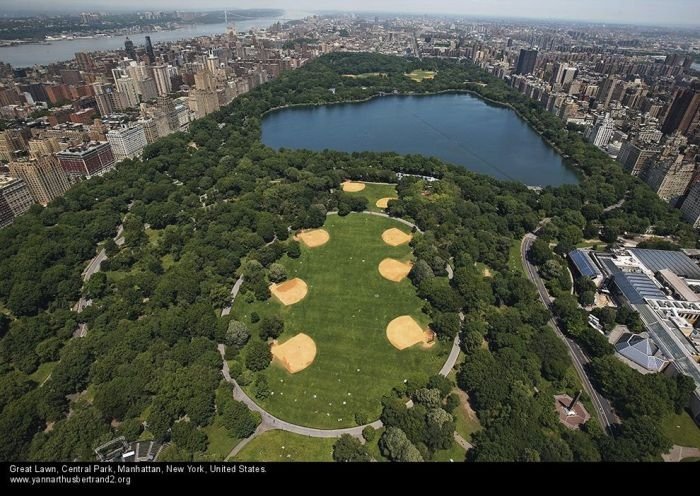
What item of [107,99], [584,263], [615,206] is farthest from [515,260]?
[107,99]

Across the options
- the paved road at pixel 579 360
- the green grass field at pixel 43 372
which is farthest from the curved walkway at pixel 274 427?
the paved road at pixel 579 360

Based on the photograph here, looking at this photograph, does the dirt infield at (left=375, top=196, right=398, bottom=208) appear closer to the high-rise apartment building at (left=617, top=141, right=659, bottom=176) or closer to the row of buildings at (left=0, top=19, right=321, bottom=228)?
the high-rise apartment building at (left=617, top=141, right=659, bottom=176)

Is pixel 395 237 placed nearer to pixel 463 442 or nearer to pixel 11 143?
pixel 463 442

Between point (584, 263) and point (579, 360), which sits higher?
point (584, 263)

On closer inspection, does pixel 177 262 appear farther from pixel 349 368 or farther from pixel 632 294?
pixel 632 294

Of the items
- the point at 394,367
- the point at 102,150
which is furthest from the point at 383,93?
the point at 394,367

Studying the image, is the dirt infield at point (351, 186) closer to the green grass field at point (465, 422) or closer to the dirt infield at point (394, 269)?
the dirt infield at point (394, 269)
